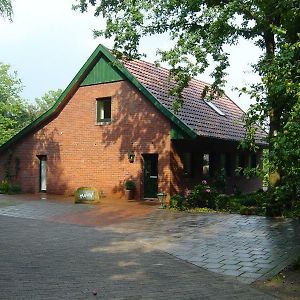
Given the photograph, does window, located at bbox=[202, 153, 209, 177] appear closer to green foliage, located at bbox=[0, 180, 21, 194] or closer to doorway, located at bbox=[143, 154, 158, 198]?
doorway, located at bbox=[143, 154, 158, 198]

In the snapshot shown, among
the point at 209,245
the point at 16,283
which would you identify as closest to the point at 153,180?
the point at 209,245

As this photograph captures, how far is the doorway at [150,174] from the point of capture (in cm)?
1994

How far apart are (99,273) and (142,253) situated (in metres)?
1.89

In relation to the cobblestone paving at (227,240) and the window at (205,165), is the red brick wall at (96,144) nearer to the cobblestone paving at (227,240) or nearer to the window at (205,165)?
the window at (205,165)

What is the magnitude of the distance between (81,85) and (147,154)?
5.47 meters

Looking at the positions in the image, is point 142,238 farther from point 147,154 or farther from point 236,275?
point 147,154

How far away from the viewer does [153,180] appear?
65.4 feet

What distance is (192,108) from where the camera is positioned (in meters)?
21.1

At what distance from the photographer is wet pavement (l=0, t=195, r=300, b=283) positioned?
8250mm

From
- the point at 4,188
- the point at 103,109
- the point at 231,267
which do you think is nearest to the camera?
the point at 231,267

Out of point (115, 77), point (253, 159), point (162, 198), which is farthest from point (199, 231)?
point (253, 159)

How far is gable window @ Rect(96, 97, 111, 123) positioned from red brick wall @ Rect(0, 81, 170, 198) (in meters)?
0.26

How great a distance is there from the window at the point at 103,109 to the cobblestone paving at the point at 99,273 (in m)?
11.5

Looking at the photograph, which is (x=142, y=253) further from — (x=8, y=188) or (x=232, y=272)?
(x=8, y=188)
